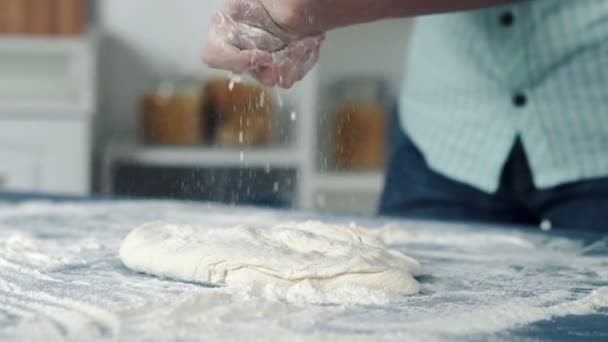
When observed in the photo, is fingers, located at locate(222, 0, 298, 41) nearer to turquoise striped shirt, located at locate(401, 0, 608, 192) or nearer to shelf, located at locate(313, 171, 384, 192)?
turquoise striped shirt, located at locate(401, 0, 608, 192)

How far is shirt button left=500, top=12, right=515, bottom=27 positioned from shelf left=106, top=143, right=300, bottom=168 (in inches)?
41.8

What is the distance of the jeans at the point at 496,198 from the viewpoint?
3.80 feet

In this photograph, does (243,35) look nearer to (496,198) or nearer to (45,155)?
(496,198)

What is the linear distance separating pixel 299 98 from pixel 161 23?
45 cm

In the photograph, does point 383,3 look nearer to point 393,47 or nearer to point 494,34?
point 494,34

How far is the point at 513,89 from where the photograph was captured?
120 centimetres

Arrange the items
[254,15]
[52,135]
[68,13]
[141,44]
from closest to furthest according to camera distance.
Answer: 1. [254,15]
2. [52,135]
3. [68,13]
4. [141,44]

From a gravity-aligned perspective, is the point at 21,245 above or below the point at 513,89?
below

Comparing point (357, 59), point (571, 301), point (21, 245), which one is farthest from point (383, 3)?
point (357, 59)

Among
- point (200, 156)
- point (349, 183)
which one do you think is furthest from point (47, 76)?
point (349, 183)

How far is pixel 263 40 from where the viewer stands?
83cm

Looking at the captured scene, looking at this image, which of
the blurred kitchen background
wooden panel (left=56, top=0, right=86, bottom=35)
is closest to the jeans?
the blurred kitchen background

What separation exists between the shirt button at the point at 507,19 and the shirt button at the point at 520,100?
9cm

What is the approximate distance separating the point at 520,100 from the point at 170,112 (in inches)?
49.4
